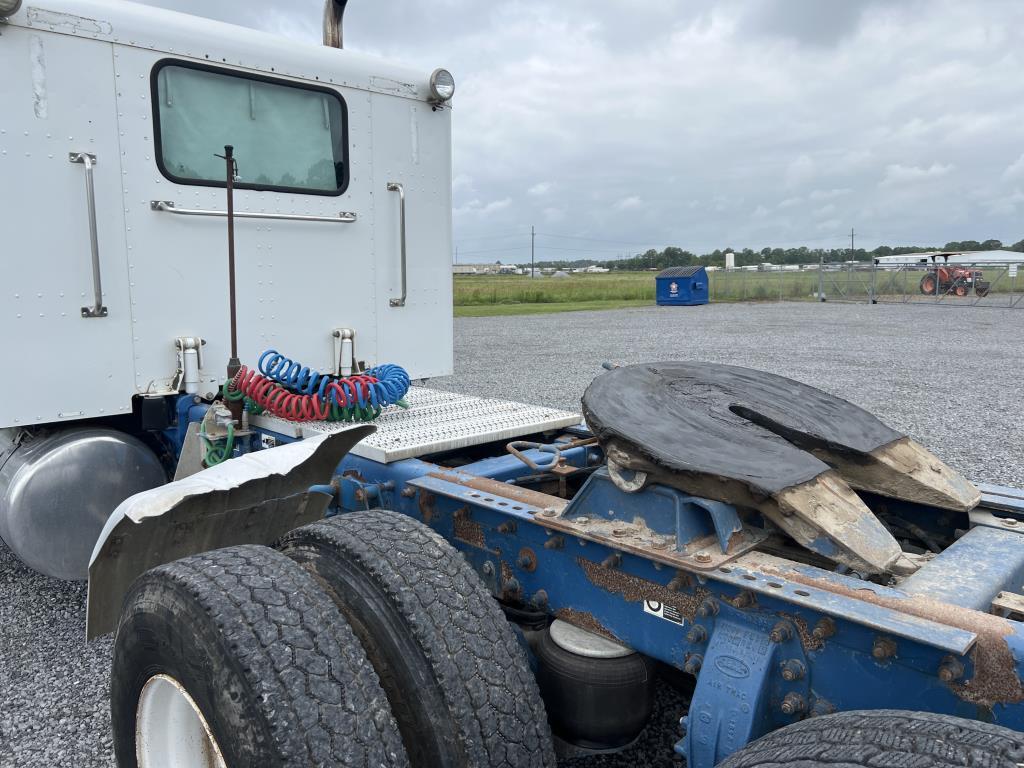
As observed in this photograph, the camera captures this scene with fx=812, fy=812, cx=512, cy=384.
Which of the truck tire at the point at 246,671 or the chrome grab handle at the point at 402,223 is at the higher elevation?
the chrome grab handle at the point at 402,223

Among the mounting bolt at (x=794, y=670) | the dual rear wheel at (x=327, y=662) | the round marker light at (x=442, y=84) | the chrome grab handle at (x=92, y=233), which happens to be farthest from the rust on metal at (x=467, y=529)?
the round marker light at (x=442, y=84)

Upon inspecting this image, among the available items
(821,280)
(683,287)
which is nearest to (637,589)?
(683,287)

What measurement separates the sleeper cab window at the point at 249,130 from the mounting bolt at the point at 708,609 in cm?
299

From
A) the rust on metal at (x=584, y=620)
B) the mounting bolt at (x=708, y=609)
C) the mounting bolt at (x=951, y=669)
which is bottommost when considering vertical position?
the rust on metal at (x=584, y=620)

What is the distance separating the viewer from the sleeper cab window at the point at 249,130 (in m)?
3.70

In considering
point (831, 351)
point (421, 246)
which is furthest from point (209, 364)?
point (831, 351)

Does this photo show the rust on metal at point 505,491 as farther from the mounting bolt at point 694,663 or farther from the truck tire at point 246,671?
the truck tire at point 246,671

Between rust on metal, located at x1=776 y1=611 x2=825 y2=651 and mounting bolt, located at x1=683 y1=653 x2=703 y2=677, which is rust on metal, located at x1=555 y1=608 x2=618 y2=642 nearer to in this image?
mounting bolt, located at x1=683 y1=653 x2=703 y2=677

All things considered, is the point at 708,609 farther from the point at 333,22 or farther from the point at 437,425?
the point at 333,22

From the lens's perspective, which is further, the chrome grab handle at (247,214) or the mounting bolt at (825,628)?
the chrome grab handle at (247,214)

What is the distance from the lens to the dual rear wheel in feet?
5.75

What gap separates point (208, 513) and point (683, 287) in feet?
94.2

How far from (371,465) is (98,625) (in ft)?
3.28

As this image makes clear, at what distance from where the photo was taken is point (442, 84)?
168 inches
